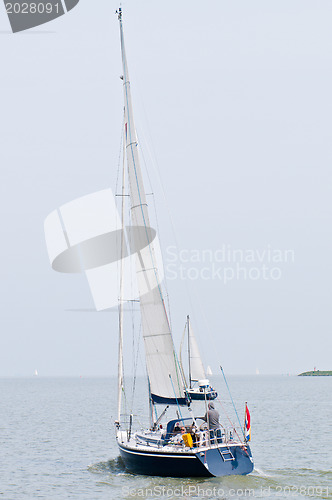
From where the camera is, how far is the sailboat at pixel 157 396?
22094 millimetres

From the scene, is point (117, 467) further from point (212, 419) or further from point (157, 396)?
point (212, 419)

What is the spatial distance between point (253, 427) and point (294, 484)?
23.0 metres

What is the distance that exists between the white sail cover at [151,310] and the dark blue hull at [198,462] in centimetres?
327

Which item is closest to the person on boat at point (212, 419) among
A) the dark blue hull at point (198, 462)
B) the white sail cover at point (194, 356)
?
the dark blue hull at point (198, 462)

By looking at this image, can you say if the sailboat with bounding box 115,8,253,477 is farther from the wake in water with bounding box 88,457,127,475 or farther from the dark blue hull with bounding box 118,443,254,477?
the wake in water with bounding box 88,457,127,475

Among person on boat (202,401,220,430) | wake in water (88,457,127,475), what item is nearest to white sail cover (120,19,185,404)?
A: person on boat (202,401,220,430)

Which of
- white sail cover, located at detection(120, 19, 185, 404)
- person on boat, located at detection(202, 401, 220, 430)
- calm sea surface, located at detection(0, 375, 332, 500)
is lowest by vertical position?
calm sea surface, located at detection(0, 375, 332, 500)

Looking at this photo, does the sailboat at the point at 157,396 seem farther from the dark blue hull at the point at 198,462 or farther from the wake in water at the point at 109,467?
the wake in water at the point at 109,467

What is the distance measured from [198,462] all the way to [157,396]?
511 centimetres

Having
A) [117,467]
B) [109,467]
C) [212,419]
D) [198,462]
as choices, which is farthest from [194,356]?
[198,462]

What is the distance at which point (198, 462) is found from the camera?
21609 millimetres

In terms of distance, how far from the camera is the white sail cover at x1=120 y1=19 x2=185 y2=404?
2589 cm

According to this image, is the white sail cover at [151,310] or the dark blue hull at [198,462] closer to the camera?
the dark blue hull at [198,462]

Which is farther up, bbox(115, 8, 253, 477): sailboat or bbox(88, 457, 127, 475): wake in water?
bbox(115, 8, 253, 477): sailboat
